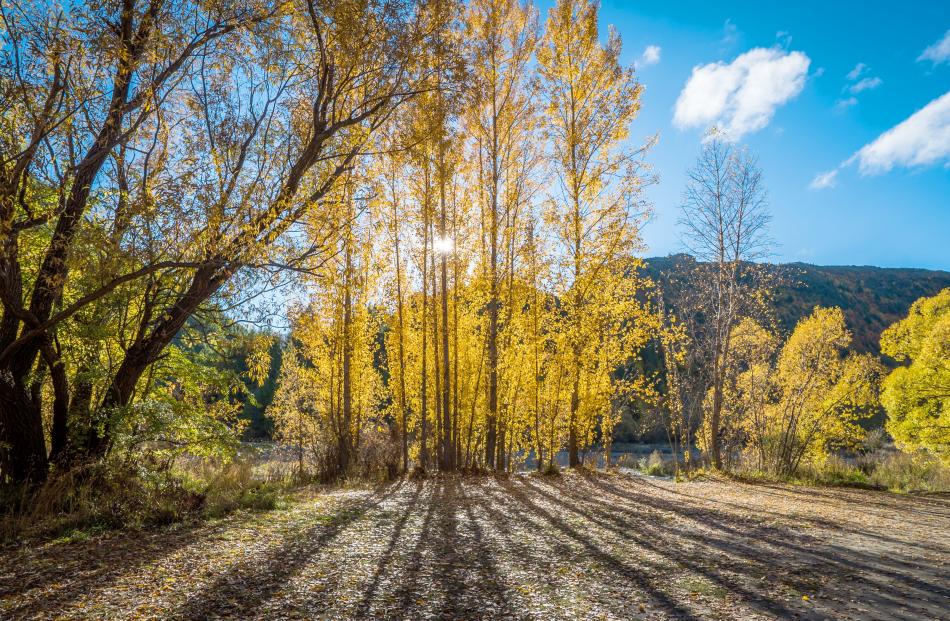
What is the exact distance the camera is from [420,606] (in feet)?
11.2

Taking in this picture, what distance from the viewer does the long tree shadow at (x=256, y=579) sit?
3.17 metres

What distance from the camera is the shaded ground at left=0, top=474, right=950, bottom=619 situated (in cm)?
334

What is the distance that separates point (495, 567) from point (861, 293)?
8478 centimetres

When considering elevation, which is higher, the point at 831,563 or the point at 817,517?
the point at 831,563

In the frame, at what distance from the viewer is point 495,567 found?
4355 mm

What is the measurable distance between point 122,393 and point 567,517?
6.00 metres

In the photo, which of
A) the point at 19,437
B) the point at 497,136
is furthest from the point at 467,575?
the point at 497,136

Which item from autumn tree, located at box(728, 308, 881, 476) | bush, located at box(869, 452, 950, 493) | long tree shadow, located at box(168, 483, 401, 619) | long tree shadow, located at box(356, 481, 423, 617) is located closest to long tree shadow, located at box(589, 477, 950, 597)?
long tree shadow, located at box(356, 481, 423, 617)

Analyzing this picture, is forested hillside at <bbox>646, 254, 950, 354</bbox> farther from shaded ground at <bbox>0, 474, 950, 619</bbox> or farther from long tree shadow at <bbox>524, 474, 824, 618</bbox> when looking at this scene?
shaded ground at <bbox>0, 474, 950, 619</bbox>

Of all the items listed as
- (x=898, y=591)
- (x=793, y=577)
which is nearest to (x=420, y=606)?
(x=793, y=577)

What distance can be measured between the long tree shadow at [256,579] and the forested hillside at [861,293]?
53767mm

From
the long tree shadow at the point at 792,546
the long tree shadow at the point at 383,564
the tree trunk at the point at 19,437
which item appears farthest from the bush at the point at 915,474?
the tree trunk at the point at 19,437

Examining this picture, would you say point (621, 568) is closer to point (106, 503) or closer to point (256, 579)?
point (256, 579)

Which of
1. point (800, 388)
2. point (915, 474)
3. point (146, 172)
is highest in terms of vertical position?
point (146, 172)
